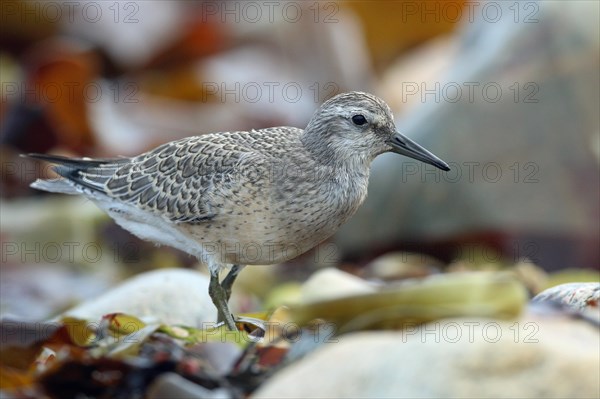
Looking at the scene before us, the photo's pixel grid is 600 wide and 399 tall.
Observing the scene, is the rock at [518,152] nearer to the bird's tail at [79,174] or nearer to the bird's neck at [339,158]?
the bird's tail at [79,174]

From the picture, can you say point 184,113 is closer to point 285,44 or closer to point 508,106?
point 285,44

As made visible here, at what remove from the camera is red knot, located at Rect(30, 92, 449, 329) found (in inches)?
216

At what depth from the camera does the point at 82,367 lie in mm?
4016

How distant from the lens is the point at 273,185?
219 inches

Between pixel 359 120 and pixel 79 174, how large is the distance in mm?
1991

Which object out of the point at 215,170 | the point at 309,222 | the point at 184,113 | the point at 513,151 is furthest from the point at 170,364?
the point at 184,113

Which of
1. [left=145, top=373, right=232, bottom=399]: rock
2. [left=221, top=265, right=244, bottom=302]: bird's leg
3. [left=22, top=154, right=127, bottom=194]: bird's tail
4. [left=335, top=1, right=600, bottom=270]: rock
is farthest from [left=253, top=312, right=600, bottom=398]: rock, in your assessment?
[left=335, top=1, right=600, bottom=270]: rock

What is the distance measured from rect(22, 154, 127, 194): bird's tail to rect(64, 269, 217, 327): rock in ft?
2.44

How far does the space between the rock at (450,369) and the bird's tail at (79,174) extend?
309 centimetres

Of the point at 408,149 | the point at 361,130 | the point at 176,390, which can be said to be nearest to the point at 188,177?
the point at 361,130

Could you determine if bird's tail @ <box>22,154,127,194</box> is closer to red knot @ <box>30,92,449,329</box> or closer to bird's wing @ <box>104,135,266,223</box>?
bird's wing @ <box>104,135,266,223</box>

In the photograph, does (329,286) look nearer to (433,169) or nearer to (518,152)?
(433,169)

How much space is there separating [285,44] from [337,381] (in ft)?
33.9

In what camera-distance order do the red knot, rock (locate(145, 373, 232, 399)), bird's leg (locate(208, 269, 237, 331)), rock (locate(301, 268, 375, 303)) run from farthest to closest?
1. rock (locate(301, 268, 375, 303))
2. bird's leg (locate(208, 269, 237, 331))
3. the red knot
4. rock (locate(145, 373, 232, 399))
